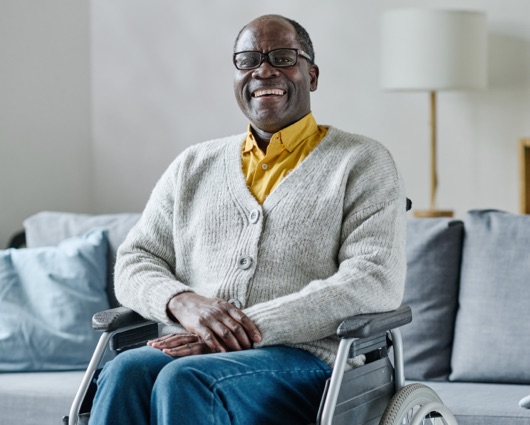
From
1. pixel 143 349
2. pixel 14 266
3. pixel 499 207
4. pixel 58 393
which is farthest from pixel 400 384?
pixel 499 207

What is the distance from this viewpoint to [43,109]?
12.8 feet

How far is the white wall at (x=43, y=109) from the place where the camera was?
→ 3.72 m

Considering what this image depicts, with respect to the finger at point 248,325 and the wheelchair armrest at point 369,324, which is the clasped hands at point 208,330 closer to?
the finger at point 248,325

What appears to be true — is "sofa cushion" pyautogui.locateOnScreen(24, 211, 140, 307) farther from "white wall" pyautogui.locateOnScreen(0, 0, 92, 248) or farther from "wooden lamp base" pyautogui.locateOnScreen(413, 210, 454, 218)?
"wooden lamp base" pyautogui.locateOnScreen(413, 210, 454, 218)

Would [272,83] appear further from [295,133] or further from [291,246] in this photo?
[291,246]

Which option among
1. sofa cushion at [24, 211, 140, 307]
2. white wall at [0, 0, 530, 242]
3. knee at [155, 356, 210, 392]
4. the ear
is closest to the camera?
knee at [155, 356, 210, 392]

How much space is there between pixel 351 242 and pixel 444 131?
191 centimetres

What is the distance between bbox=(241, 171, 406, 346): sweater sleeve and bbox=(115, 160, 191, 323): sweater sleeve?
8.3 inches

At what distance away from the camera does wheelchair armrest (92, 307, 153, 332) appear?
6.85ft

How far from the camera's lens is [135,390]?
6.23 feet

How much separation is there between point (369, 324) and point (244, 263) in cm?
33

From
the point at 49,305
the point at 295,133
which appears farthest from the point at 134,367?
the point at 49,305

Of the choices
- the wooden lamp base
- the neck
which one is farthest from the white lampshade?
the neck

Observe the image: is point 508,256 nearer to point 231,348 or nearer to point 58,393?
point 231,348
